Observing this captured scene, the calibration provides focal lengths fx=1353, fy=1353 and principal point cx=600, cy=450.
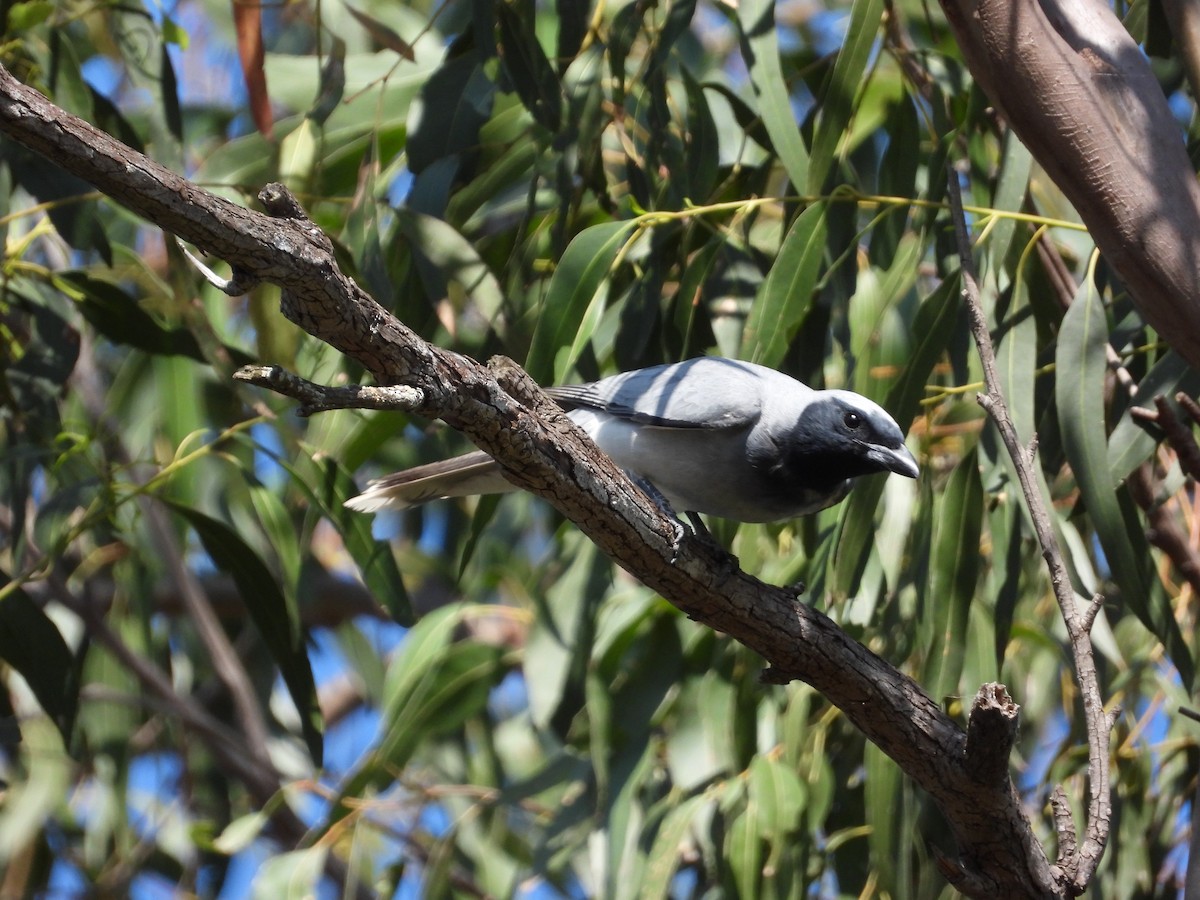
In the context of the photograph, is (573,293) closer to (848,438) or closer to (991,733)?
(848,438)

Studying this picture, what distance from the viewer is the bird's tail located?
129 inches

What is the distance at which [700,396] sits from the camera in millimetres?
3176

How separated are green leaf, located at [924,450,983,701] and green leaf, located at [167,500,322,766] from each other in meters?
1.48

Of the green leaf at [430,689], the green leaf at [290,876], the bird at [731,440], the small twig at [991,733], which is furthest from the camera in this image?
the green leaf at [430,689]

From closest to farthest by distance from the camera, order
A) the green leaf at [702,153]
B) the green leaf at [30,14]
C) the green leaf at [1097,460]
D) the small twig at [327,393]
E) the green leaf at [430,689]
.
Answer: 1. the small twig at [327,393]
2. the green leaf at [1097,460]
3. the green leaf at [30,14]
4. the green leaf at [702,153]
5. the green leaf at [430,689]

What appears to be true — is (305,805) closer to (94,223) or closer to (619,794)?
(619,794)

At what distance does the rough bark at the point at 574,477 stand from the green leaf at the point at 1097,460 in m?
0.58

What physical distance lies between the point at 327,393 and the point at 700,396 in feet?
5.34

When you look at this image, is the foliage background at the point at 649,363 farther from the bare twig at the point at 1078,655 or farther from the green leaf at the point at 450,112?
the bare twig at the point at 1078,655

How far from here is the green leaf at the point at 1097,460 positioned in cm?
269

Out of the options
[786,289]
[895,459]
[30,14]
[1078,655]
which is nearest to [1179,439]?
[1078,655]

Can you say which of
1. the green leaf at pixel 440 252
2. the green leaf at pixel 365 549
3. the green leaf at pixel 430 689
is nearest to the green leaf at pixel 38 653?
the green leaf at pixel 365 549

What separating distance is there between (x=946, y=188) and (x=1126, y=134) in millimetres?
919

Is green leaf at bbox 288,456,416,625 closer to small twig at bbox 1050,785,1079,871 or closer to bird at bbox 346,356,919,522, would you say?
bird at bbox 346,356,919,522
